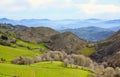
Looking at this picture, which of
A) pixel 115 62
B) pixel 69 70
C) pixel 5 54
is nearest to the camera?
pixel 69 70

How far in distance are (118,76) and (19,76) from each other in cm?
2771

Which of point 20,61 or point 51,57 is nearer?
point 20,61

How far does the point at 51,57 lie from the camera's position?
397 ft

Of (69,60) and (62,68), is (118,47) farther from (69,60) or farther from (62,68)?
(62,68)

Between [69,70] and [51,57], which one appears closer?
[69,70]

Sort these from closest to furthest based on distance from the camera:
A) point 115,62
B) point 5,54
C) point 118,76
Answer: point 118,76 → point 5,54 → point 115,62

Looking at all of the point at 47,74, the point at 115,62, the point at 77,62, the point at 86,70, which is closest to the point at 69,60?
the point at 77,62

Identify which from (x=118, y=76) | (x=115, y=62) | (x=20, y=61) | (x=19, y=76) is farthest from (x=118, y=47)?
(x=19, y=76)

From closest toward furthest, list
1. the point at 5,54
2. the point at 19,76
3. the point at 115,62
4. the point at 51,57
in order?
the point at 19,76
the point at 51,57
the point at 5,54
the point at 115,62

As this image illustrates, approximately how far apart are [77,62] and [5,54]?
144 feet

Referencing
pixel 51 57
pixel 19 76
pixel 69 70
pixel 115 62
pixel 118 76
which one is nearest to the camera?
pixel 19 76

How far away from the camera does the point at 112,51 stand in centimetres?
19850

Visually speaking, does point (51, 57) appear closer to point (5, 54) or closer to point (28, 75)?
point (5, 54)

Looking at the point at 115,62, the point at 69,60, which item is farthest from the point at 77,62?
the point at 115,62
